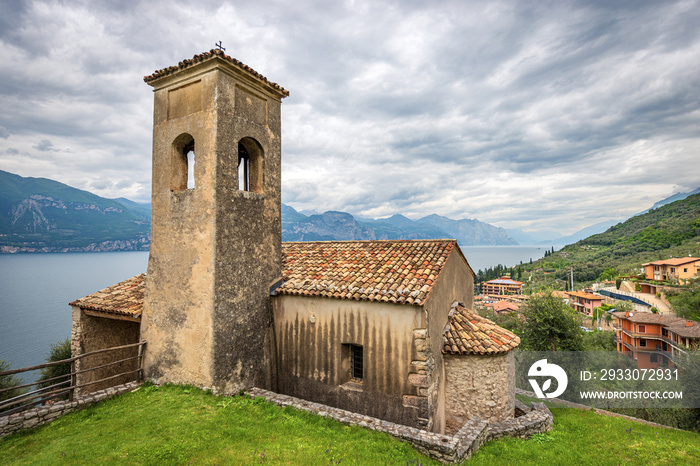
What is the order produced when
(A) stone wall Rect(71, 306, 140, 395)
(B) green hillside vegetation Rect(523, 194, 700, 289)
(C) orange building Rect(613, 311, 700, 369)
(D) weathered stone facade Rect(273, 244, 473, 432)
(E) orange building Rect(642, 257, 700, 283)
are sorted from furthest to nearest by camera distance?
1. (B) green hillside vegetation Rect(523, 194, 700, 289)
2. (E) orange building Rect(642, 257, 700, 283)
3. (C) orange building Rect(613, 311, 700, 369)
4. (A) stone wall Rect(71, 306, 140, 395)
5. (D) weathered stone facade Rect(273, 244, 473, 432)

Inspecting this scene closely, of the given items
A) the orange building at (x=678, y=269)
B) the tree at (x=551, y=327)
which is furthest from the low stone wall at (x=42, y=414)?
the orange building at (x=678, y=269)

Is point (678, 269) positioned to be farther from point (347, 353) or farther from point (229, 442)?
point (229, 442)

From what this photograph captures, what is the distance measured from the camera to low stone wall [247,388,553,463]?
22.7 ft

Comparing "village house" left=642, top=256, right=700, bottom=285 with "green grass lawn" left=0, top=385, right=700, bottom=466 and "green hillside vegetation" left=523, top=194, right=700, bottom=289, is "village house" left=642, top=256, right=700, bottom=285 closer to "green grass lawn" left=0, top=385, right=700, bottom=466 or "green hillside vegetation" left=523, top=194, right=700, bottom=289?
"green hillside vegetation" left=523, top=194, right=700, bottom=289

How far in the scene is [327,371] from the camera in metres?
9.84

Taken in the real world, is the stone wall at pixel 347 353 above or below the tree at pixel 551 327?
above

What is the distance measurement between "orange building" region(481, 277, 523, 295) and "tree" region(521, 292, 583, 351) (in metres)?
74.7

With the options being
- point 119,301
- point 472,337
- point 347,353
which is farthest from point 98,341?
point 472,337

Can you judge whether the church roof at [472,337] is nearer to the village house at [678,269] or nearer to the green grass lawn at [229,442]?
the green grass lawn at [229,442]

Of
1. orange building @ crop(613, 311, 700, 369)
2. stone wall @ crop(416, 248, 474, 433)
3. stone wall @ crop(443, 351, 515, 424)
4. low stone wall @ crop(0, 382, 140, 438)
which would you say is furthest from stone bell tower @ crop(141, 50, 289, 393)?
orange building @ crop(613, 311, 700, 369)

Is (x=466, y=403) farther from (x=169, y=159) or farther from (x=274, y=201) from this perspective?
(x=169, y=159)

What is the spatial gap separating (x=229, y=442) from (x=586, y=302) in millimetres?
73211

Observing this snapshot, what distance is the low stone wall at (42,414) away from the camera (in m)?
6.67

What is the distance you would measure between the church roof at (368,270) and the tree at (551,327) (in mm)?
18102
